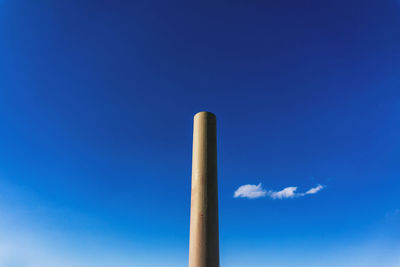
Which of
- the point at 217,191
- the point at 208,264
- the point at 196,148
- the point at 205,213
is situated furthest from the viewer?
the point at 196,148

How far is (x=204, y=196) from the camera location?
11.5m

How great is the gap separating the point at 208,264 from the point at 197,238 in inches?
43.2

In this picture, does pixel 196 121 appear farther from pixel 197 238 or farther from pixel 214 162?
pixel 197 238

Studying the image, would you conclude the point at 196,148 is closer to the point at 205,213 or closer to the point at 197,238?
the point at 205,213

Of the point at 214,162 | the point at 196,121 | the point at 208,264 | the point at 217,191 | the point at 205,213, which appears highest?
the point at 196,121

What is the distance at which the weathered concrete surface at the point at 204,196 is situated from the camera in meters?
10.6

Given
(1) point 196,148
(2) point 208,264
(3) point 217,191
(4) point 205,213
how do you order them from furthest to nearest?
(1) point 196,148, (3) point 217,191, (4) point 205,213, (2) point 208,264

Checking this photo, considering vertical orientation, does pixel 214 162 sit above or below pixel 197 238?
above

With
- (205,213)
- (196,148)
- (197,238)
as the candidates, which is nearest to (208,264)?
(197,238)

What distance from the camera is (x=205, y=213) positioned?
438 inches

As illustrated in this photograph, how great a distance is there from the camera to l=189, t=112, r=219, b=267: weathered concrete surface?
1062 centimetres

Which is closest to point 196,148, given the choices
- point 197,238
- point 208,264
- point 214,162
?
point 214,162

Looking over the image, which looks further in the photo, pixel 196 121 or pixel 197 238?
pixel 196 121

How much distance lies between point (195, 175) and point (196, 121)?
296 cm
